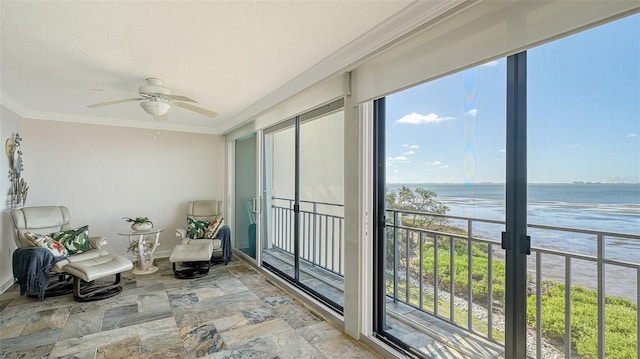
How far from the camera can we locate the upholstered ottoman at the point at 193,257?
401 cm

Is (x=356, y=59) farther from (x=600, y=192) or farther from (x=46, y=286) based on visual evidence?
(x=46, y=286)

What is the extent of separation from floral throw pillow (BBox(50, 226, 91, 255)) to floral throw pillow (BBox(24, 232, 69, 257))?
10 cm

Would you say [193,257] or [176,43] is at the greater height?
[176,43]

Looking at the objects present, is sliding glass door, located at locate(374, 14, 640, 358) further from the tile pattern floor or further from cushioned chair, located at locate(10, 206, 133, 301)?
cushioned chair, located at locate(10, 206, 133, 301)

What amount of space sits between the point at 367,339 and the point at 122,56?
2987 millimetres

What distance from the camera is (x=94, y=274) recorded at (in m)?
3.19

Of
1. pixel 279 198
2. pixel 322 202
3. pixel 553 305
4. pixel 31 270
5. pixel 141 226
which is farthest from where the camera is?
pixel 279 198

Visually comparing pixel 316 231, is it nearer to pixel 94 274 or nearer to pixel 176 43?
pixel 94 274

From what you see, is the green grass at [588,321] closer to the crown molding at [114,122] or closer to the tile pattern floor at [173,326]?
the tile pattern floor at [173,326]

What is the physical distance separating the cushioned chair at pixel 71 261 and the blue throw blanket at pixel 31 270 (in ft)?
0.42

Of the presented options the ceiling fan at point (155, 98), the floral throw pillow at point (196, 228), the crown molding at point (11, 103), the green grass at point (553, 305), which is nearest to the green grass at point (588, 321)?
the green grass at point (553, 305)

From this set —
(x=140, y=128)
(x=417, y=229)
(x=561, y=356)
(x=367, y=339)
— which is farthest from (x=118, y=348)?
(x=140, y=128)

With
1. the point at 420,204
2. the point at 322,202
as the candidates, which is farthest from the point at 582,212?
the point at 322,202

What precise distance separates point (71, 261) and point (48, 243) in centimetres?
33
